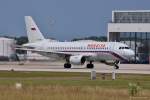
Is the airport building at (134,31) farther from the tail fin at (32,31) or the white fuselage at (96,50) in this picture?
the white fuselage at (96,50)

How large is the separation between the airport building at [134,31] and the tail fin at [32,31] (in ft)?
134

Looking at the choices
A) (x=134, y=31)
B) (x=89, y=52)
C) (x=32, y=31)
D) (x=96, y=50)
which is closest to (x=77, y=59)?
(x=89, y=52)

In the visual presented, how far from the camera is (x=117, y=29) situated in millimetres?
151125

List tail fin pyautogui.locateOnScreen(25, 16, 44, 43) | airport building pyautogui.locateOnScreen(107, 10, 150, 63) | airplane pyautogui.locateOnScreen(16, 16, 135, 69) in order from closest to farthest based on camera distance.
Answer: airplane pyautogui.locateOnScreen(16, 16, 135, 69)
tail fin pyautogui.locateOnScreen(25, 16, 44, 43)
airport building pyautogui.locateOnScreen(107, 10, 150, 63)

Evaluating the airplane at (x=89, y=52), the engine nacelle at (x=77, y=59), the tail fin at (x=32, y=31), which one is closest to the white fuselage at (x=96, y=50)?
the airplane at (x=89, y=52)

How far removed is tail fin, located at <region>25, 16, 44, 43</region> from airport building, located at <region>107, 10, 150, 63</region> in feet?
134

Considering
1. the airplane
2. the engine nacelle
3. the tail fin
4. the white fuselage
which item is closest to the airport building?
the tail fin

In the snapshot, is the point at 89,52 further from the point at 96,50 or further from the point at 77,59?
the point at 77,59

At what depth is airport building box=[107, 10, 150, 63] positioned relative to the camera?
151 metres

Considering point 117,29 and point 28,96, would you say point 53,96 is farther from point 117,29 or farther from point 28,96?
point 117,29

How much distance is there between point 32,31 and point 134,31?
→ 154 ft

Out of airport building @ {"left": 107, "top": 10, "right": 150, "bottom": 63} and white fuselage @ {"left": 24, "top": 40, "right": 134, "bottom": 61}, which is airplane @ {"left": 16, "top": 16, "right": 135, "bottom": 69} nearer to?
white fuselage @ {"left": 24, "top": 40, "right": 134, "bottom": 61}

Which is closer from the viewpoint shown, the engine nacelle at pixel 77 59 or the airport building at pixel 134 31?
the engine nacelle at pixel 77 59

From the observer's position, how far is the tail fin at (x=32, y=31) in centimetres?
10831
